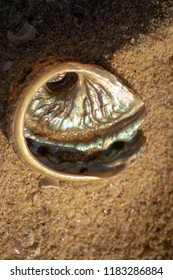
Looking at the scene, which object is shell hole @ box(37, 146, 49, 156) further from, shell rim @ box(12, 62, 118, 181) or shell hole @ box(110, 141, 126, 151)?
shell hole @ box(110, 141, 126, 151)

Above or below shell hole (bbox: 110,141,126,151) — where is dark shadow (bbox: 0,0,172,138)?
above

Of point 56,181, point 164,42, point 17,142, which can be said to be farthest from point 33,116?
point 164,42

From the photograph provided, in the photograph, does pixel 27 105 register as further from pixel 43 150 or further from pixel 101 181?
pixel 101 181

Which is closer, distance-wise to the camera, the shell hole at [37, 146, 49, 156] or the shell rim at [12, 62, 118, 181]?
the shell rim at [12, 62, 118, 181]

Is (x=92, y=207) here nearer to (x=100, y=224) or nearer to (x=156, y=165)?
(x=100, y=224)

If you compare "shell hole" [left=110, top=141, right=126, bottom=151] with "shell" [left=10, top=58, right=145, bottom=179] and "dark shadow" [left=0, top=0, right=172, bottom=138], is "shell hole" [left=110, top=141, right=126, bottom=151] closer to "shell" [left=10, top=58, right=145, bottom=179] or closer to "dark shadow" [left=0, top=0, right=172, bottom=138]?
"shell" [left=10, top=58, right=145, bottom=179]

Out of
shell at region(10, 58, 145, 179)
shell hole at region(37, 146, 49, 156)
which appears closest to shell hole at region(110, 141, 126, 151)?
shell at region(10, 58, 145, 179)

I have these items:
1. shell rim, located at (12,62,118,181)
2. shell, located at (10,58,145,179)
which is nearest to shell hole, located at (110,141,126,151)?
shell, located at (10,58,145,179)

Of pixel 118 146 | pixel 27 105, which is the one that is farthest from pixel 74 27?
pixel 118 146
